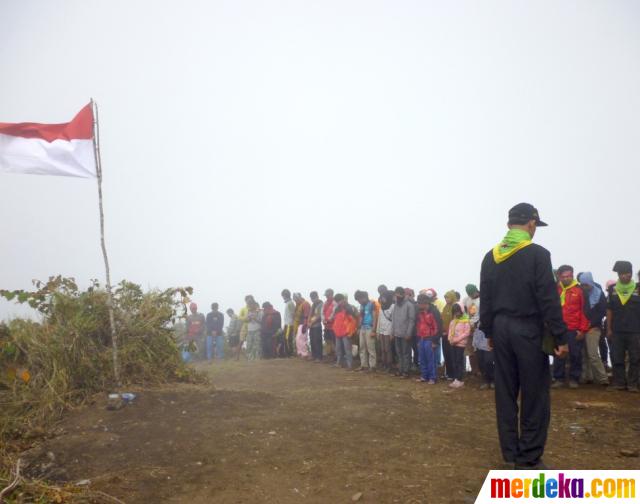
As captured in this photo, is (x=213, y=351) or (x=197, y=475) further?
(x=213, y=351)

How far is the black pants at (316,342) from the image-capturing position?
14648mm

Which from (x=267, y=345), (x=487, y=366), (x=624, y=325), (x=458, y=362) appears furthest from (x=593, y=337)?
(x=267, y=345)

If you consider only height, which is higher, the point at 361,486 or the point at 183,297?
the point at 183,297

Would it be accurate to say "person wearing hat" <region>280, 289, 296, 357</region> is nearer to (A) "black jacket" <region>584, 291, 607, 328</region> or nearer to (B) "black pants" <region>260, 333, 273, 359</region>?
(B) "black pants" <region>260, 333, 273, 359</region>

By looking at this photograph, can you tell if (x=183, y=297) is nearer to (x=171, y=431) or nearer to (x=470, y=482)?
(x=171, y=431)

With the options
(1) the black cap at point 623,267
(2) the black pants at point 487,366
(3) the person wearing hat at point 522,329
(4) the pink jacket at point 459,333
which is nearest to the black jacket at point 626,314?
(1) the black cap at point 623,267

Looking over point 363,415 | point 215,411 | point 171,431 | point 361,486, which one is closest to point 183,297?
point 215,411

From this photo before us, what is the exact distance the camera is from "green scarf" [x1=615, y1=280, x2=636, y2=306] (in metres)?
8.16

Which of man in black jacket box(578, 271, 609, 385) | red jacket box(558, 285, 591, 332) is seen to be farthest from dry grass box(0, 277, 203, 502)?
man in black jacket box(578, 271, 609, 385)

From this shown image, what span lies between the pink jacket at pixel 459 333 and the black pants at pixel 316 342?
18.3ft

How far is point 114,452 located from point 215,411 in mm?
1528

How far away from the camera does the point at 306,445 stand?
16.5 feet

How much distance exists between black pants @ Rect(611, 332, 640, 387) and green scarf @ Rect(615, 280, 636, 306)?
0.58 metres

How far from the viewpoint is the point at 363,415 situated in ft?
20.5
